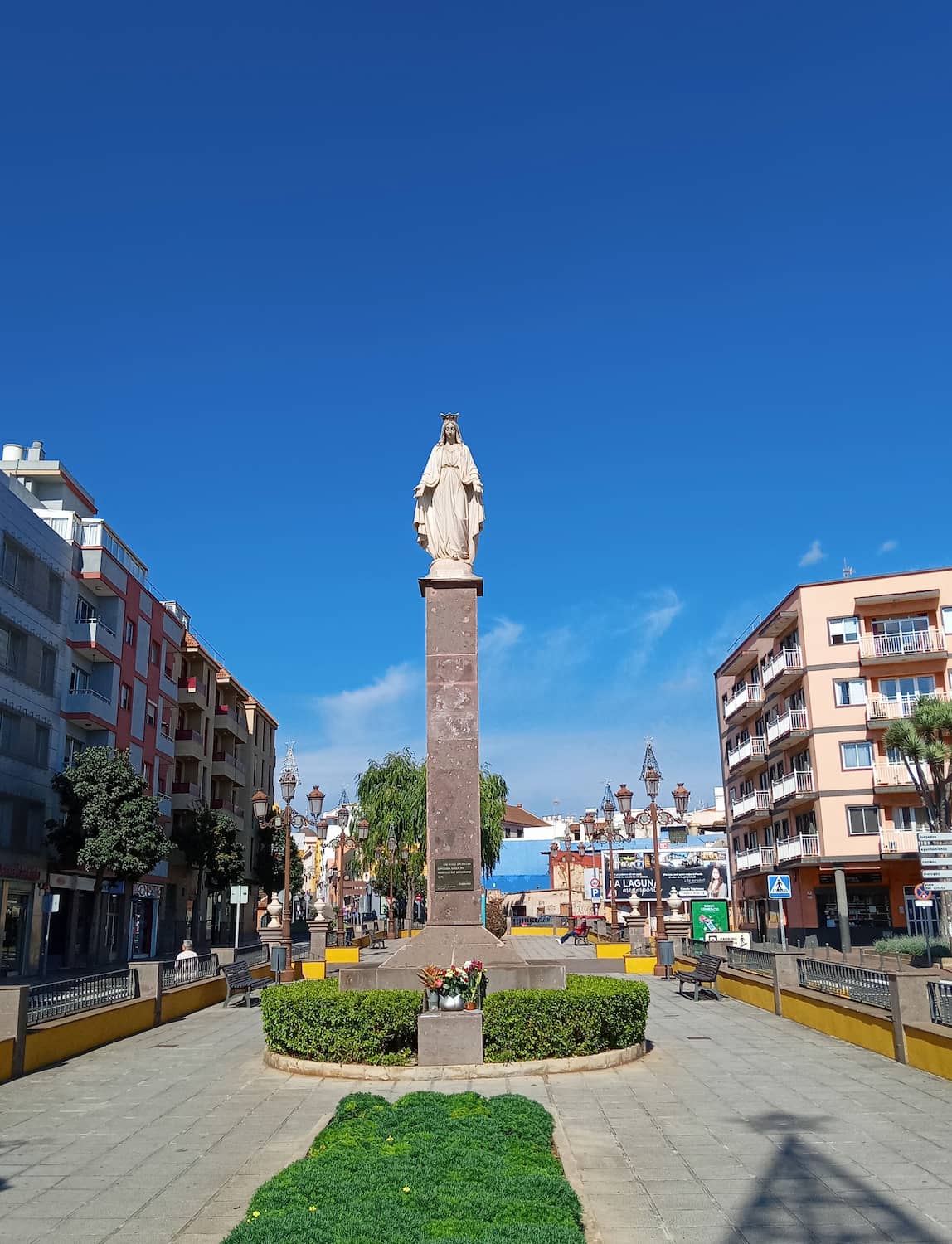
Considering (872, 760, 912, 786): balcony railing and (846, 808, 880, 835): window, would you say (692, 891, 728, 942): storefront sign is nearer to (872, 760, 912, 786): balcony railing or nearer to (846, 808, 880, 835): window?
(846, 808, 880, 835): window

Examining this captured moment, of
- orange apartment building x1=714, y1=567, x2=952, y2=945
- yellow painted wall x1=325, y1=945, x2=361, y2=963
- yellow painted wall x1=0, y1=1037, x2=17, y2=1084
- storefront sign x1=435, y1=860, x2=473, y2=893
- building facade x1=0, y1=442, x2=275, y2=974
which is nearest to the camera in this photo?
yellow painted wall x1=0, y1=1037, x2=17, y2=1084

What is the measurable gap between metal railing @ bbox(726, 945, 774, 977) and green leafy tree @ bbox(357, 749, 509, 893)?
26.1 m

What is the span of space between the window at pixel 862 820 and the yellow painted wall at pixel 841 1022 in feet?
81.2

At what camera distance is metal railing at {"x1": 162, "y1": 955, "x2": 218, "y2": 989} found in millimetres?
20250

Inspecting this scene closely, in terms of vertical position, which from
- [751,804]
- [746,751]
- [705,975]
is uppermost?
[746,751]

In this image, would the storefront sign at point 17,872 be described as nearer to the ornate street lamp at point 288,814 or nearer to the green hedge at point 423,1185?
the ornate street lamp at point 288,814

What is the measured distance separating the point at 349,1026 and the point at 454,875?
137 inches

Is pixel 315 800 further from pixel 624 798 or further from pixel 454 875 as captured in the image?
pixel 454 875

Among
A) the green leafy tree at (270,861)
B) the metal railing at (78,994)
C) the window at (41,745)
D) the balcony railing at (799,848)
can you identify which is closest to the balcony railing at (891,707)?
the balcony railing at (799,848)

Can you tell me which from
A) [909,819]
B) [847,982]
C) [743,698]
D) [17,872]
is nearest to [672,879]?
[743,698]

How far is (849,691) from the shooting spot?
4303 centimetres

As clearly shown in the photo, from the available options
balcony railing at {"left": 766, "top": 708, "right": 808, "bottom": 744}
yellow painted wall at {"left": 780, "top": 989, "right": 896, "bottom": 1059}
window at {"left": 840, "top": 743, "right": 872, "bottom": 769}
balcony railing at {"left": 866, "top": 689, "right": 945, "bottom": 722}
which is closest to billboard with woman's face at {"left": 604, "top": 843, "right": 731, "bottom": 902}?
balcony railing at {"left": 766, "top": 708, "right": 808, "bottom": 744}

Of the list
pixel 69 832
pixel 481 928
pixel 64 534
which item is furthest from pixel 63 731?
pixel 481 928

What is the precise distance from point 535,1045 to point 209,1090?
3.98 m
